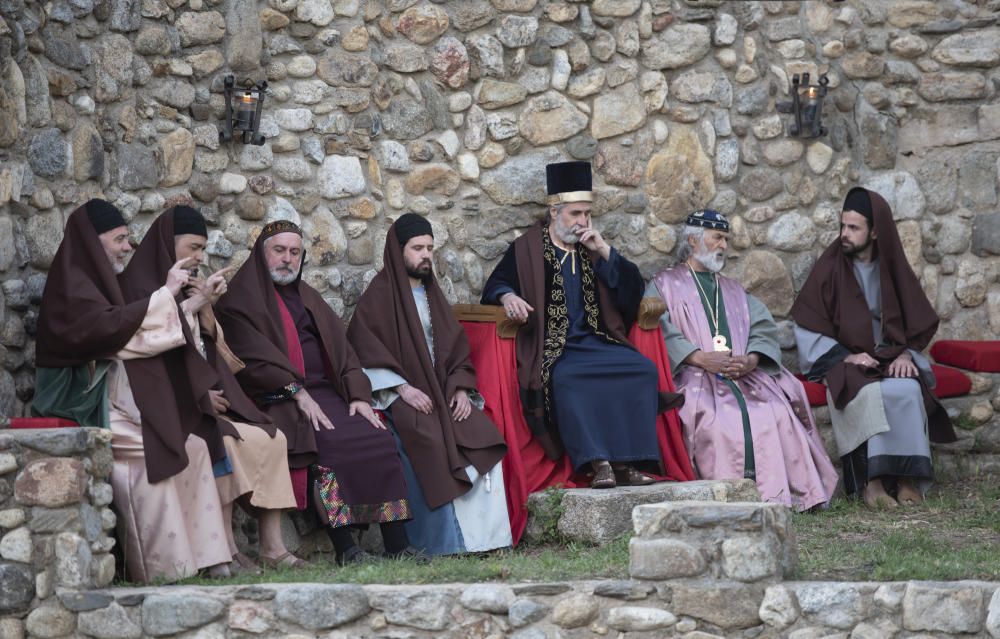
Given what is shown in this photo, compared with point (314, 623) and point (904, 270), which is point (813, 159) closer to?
point (904, 270)

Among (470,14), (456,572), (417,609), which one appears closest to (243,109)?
(470,14)

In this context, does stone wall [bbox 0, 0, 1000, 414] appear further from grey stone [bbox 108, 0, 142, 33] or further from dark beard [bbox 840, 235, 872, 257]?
dark beard [bbox 840, 235, 872, 257]

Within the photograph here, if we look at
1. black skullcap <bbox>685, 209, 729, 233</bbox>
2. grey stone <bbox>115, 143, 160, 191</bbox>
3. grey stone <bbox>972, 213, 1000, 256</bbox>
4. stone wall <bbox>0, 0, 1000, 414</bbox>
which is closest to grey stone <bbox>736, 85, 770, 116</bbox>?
stone wall <bbox>0, 0, 1000, 414</bbox>

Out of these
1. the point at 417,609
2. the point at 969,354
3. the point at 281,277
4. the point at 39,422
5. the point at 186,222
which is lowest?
the point at 417,609

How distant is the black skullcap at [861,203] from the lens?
8430 mm

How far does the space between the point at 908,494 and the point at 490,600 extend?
306cm

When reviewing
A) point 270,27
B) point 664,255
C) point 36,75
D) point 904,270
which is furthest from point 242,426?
point 904,270

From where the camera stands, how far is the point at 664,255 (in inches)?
348

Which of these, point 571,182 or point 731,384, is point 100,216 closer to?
point 571,182

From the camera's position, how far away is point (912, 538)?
22.0ft

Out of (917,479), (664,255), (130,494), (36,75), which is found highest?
(36,75)

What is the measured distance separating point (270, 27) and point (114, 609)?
3.34 meters

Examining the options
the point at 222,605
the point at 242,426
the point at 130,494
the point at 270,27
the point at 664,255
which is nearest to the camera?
the point at 222,605

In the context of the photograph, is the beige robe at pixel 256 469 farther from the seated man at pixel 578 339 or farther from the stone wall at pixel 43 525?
the seated man at pixel 578 339
